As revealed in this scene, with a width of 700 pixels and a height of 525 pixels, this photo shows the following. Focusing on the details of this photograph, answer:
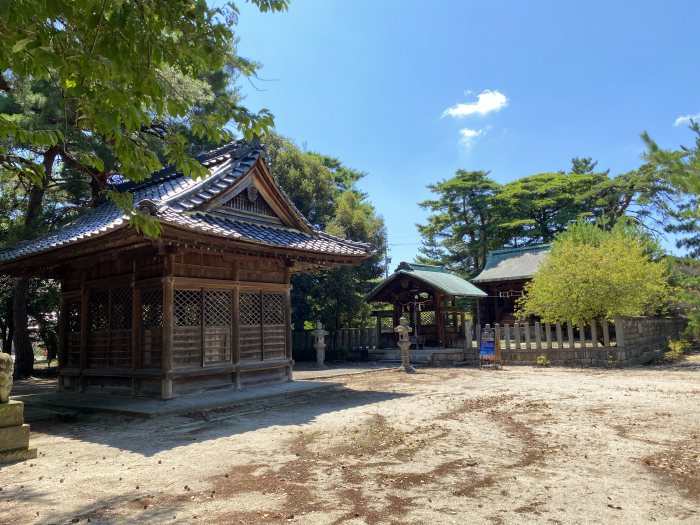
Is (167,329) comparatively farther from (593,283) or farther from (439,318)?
(439,318)

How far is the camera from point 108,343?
10492 mm

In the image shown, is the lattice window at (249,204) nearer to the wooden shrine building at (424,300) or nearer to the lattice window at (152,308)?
the lattice window at (152,308)

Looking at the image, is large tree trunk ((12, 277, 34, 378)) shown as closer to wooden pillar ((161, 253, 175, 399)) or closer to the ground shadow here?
the ground shadow

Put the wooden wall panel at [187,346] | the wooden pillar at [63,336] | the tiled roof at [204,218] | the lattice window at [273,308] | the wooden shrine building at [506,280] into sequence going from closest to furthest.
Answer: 1. the tiled roof at [204,218]
2. the wooden wall panel at [187,346]
3. the lattice window at [273,308]
4. the wooden pillar at [63,336]
5. the wooden shrine building at [506,280]

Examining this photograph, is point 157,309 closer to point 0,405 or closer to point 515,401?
point 0,405

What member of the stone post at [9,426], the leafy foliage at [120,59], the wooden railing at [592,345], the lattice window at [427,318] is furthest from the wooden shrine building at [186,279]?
the lattice window at [427,318]

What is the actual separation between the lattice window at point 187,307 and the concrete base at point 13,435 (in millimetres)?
3966

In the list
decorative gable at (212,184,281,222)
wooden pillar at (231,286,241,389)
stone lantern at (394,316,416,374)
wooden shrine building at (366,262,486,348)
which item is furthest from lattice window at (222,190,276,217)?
wooden shrine building at (366,262,486,348)

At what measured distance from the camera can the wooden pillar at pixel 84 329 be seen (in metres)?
10.9

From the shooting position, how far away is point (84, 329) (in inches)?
429

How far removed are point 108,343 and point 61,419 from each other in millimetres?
2033

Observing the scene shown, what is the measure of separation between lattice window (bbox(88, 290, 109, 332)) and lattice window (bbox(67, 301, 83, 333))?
0.85 meters

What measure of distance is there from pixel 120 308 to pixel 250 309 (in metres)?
2.81

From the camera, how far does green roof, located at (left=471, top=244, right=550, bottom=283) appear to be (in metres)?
25.8
